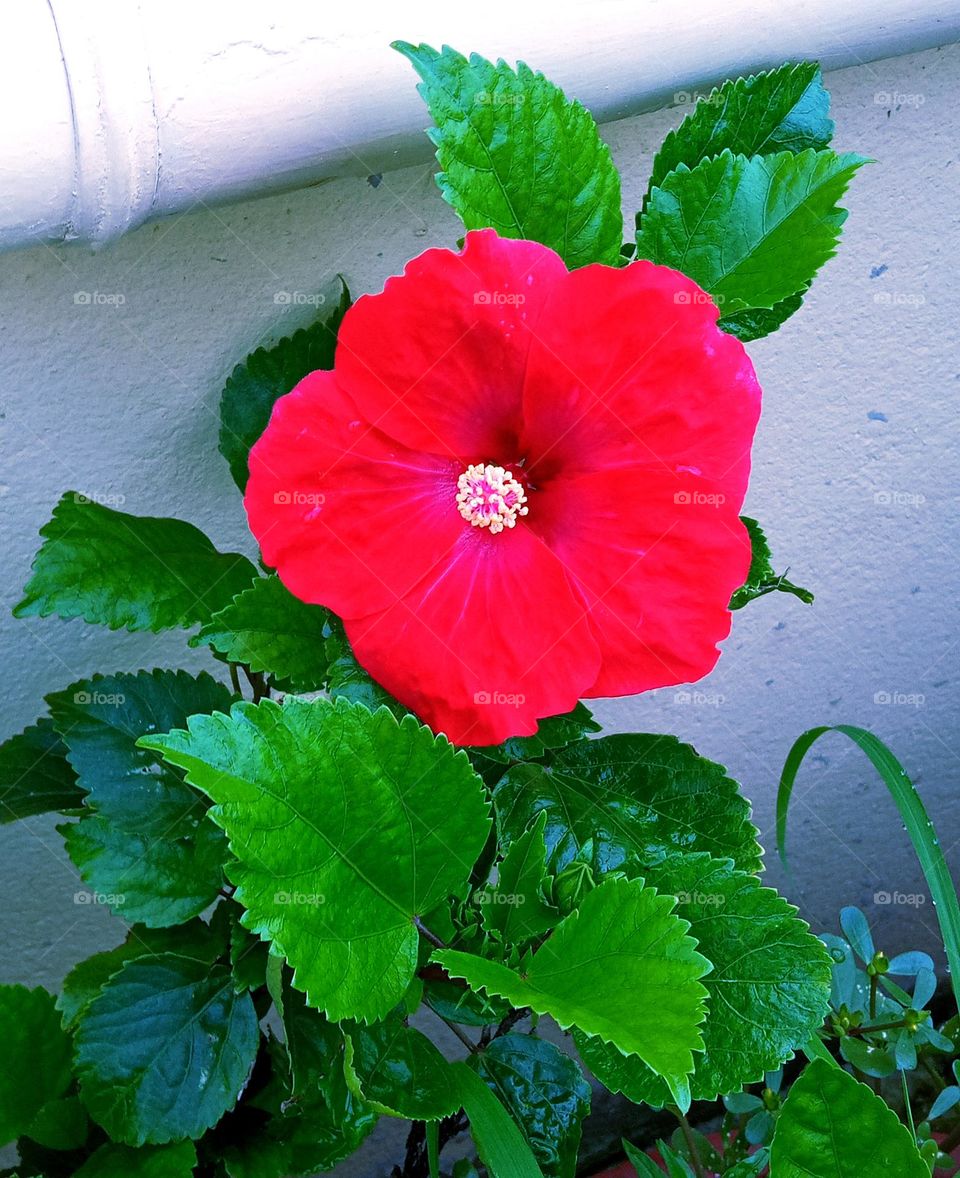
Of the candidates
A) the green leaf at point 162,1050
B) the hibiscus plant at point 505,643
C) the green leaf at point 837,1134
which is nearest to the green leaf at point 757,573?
the hibiscus plant at point 505,643

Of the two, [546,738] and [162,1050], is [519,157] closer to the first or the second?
[546,738]

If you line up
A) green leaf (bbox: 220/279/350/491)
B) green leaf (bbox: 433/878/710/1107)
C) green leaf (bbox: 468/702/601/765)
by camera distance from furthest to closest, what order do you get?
green leaf (bbox: 220/279/350/491), green leaf (bbox: 468/702/601/765), green leaf (bbox: 433/878/710/1107)

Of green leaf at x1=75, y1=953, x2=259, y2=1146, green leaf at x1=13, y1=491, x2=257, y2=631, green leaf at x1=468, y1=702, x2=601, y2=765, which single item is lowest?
green leaf at x1=75, y1=953, x2=259, y2=1146

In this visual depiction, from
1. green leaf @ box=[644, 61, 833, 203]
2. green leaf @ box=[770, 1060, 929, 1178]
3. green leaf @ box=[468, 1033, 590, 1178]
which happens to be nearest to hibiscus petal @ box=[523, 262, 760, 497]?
green leaf @ box=[644, 61, 833, 203]

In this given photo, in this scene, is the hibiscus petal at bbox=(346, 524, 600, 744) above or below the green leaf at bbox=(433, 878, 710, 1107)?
above

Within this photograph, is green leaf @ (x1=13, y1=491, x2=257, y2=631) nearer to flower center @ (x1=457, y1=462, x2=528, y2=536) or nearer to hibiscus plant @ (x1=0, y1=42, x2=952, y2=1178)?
hibiscus plant @ (x1=0, y1=42, x2=952, y2=1178)

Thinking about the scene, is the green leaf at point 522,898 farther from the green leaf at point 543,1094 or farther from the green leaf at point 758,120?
the green leaf at point 758,120
